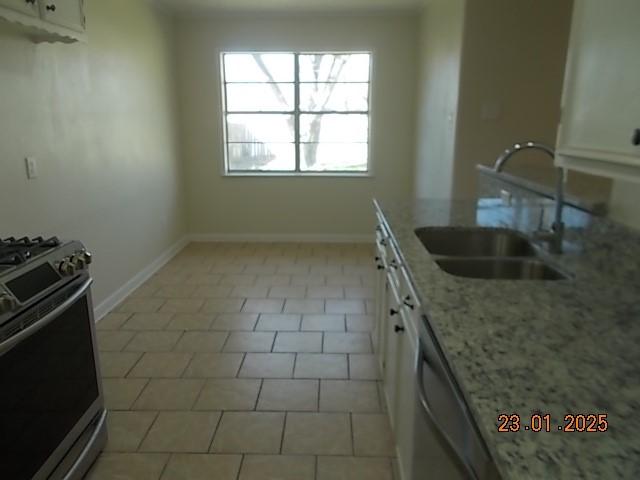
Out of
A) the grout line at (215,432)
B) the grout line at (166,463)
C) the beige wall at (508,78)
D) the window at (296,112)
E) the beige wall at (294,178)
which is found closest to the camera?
the grout line at (166,463)

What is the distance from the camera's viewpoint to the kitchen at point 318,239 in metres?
1.11

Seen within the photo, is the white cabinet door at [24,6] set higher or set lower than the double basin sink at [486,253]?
higher

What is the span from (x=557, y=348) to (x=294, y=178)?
15.9 feet

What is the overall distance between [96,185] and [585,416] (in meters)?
3.55

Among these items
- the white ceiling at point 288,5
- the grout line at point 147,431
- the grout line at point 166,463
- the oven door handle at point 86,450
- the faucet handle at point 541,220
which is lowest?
the grout line at point 166,463

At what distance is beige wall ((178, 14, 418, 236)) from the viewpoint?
5.31 meters

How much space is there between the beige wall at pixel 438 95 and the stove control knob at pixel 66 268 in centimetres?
282

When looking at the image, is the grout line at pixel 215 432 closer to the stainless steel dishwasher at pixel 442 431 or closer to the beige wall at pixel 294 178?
the stainless steel dishwasher at pixel 442 431

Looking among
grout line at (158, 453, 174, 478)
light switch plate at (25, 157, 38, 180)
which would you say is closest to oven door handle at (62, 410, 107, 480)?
grout line at (158, 453, 174, 478)

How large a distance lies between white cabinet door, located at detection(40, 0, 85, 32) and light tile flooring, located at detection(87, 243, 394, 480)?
75.4 inches

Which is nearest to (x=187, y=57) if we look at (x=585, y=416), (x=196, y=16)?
(x=196, y=16)

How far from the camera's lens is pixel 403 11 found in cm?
514
